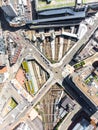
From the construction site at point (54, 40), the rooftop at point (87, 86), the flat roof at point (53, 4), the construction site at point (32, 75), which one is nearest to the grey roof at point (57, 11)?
the flat roof at point (53, 4)

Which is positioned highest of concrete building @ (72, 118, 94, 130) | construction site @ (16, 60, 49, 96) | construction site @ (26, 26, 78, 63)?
construction site @ (26, 26, 78, 63)

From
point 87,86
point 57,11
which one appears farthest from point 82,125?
point 57,11

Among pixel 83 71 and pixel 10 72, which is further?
pixel 10 72

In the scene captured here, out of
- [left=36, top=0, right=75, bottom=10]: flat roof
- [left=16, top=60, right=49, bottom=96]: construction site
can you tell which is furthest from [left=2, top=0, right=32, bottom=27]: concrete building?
[left=16, top=60, right=49, bottom=96]: construction site

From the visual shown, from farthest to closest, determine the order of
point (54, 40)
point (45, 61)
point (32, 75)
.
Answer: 1. point (32, 75)
2. point (45, 61)
3. point (54, 40)

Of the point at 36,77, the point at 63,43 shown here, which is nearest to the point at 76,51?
the point at 63,43

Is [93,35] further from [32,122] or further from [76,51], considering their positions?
[32,122]

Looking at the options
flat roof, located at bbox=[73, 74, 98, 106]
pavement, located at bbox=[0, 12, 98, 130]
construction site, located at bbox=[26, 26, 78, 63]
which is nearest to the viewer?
flat roof, located at bbox=[73, 74, 98, 106]

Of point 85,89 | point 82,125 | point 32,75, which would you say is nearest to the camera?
point 85,89

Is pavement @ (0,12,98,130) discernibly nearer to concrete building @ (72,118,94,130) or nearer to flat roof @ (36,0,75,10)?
flat roof @ (36,0,75,10)

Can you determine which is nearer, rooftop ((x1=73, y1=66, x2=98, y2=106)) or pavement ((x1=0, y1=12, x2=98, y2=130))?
rooftop ((x1=73, y1=66, x2=98, y2=106))

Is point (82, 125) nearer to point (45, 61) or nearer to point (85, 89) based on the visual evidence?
point (85, 89)
